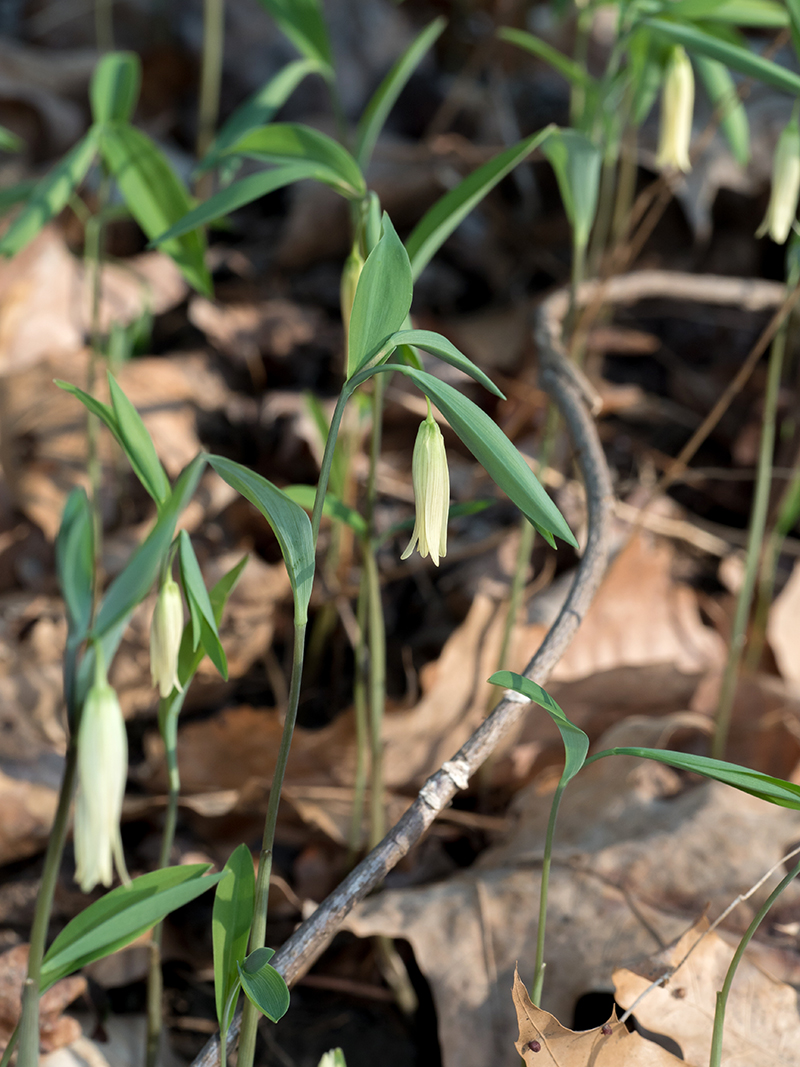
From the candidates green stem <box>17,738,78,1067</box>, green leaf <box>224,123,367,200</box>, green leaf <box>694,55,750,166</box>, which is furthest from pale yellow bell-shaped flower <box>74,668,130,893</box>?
green leaf <box>694,55,750,166</box>

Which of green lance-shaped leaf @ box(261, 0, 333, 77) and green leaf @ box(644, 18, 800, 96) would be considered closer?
green leaf @ box(644, 18, 800, 96)

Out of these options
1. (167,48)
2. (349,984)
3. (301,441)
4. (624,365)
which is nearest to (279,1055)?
(349,984)

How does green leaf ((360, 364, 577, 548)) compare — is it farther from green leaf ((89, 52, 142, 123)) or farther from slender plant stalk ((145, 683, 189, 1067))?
green leaf ((89, 52, 142, 123))

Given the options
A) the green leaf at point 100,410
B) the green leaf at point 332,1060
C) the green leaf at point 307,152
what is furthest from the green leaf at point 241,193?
the green leaf at point 332,1060

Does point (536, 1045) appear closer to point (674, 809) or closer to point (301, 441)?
point (674, 809)

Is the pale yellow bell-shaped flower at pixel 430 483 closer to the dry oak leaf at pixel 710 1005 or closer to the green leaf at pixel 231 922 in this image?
the green leaf at pixel 231 922
